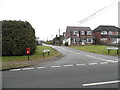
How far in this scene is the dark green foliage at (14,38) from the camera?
38.8 feet

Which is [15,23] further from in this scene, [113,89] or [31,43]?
[113,89]

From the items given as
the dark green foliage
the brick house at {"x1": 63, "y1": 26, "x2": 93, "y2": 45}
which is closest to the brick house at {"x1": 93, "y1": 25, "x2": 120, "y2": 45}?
the brick house at {"x1": 63, "y1": 26, "x2": 93, "y2": 45}

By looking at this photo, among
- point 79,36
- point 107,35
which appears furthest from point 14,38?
point 107,35

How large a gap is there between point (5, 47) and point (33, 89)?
9482 millimetres

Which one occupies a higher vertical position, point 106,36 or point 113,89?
point 106,36

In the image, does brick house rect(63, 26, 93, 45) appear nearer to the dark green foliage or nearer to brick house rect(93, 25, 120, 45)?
brick house rect(93, 25, 120, 45)

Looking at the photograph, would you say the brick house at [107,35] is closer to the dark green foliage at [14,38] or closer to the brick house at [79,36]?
the brick house at [79,36]

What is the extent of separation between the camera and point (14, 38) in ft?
39.3

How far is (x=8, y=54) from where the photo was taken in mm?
12320

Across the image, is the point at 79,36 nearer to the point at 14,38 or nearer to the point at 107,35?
the point at 107,35

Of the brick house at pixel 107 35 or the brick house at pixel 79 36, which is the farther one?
the brick house at pixel 107 35

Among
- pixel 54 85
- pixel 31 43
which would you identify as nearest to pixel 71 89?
pixel 54 85

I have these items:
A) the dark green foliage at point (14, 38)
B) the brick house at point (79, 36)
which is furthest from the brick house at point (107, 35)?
the dark green foliage at point (14, 38)

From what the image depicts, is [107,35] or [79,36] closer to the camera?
[79,36]
